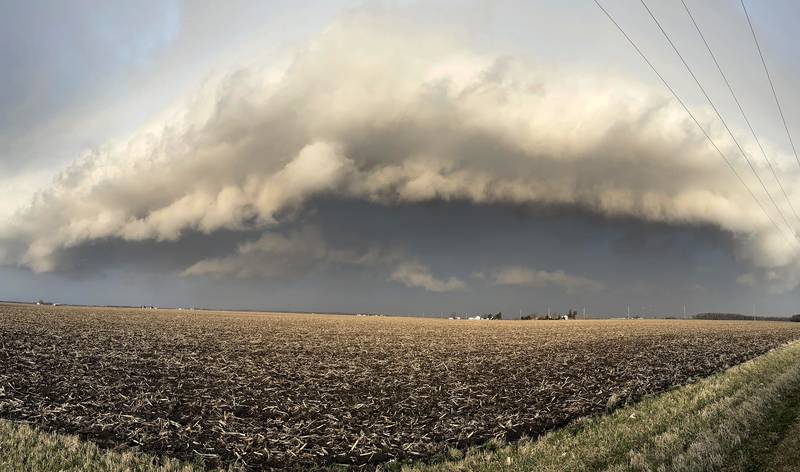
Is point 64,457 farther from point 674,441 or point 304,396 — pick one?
point 674,441

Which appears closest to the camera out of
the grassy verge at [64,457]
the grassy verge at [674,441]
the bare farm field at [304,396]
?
the grassy verge at [674,441]

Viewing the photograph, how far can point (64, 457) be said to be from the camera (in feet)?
32.9

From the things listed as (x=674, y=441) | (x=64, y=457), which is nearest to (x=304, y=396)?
(x=64, y=457)

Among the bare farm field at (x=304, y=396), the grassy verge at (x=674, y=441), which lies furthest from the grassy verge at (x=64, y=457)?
the grassy verge at (x=674, y=441)

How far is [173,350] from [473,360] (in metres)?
18.8

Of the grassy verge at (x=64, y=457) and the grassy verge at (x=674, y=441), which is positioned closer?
the grassy verge at (x=674, y=441)

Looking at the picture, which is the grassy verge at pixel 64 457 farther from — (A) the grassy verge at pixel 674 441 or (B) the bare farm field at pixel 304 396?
(A) the grassy verge at pixel 674 441

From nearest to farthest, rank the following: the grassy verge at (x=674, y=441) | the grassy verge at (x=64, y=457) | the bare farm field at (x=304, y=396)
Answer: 1. the grassy verge at (x=674, y=441)
2. the grassy verge at (x=64, y=457)
3. the bare farm field at (x=304, y=396)

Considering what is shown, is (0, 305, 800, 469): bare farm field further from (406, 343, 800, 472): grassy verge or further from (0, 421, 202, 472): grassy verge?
(406, 343, 800, 472): grassy verge

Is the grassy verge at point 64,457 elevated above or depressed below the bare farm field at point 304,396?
above

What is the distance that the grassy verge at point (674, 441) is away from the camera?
9359mm

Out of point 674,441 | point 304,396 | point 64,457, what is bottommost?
point 304,396

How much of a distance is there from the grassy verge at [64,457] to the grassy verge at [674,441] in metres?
5.60

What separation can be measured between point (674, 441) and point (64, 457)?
518 inches
